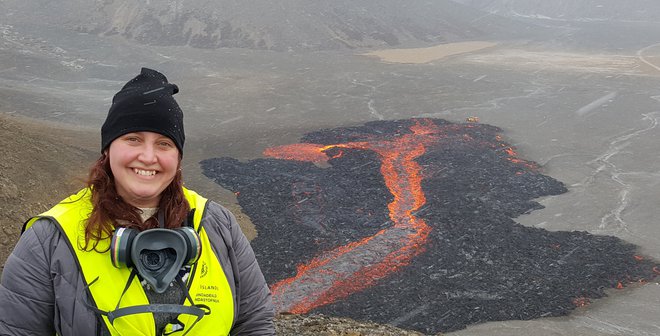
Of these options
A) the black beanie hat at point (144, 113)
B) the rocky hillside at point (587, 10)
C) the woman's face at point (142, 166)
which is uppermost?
the rocky hillside at point (587, 10)

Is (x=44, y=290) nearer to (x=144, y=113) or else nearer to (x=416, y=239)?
(x=144, y=113)

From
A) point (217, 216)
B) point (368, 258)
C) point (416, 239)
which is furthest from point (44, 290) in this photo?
point (416, 239)

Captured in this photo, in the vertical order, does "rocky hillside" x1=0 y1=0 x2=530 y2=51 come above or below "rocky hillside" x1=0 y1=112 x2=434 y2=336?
above

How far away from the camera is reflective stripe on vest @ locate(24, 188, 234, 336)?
6.74ft

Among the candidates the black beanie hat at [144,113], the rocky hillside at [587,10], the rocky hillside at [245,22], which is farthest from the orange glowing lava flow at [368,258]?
the rocky hillside at [587,10]

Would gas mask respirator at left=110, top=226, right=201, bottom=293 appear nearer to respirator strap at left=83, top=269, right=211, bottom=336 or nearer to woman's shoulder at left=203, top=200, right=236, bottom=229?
respirator strap at left=83, top=269, right=211, bottom=336

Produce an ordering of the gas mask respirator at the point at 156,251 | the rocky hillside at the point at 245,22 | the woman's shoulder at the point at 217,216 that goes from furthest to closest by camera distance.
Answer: the rocky hillside at the point at 245,22 → the woman's shoulder at the point at 217,216 → the gas mask respirator at the point at 156,251

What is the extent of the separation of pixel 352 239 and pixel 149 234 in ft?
34.9

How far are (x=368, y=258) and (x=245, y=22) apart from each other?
1209 inches

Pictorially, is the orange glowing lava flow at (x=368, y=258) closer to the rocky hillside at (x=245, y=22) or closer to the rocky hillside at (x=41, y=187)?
the rocky hillside at (x=41, y=187)

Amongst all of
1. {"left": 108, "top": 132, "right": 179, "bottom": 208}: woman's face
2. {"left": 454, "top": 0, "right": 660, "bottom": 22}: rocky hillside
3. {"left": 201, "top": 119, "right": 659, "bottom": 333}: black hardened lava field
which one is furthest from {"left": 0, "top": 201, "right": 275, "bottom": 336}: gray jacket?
{"left": 454, "top": 0, "right": 660, "bottom": 22}: rocky hillside

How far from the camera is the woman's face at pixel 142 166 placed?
221 centimetres

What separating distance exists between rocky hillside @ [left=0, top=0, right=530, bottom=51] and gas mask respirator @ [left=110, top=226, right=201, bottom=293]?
35.8 meters

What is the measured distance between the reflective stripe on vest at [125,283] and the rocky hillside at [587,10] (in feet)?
212
